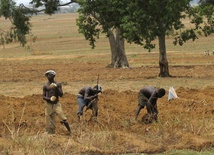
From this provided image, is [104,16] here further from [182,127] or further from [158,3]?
→ [182,127]

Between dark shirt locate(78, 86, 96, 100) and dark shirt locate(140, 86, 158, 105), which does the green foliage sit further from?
dark shirt locate(140, 86, 158, 105)

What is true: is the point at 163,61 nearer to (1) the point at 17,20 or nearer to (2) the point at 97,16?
(2) the point at 97,16

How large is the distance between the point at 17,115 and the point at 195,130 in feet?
16.2

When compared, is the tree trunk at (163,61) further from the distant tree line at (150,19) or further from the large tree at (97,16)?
the large tree at (97,16)

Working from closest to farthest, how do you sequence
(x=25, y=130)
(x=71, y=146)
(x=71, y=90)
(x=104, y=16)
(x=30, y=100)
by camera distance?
1. (x=71, y=146)
2. (x=25, y=130)
3. (x=30, y=100)
4. (x=71, y=90)
5. (x=104, y=16)

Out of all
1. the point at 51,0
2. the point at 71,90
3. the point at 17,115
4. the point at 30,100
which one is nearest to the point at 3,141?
the point at 17,115

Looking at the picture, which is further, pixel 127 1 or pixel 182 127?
pixel 127 1

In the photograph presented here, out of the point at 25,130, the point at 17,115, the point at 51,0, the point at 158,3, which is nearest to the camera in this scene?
the point at 25,130

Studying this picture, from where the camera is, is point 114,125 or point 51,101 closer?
point 51,101

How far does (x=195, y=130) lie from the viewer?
39.5 feet

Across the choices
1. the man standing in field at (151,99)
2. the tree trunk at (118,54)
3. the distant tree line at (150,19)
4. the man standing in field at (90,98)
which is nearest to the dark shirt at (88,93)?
the man standing in field at (90,98)

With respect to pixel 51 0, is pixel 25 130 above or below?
below

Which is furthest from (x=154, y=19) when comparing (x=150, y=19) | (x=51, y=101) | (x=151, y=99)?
(x=51, y=101)

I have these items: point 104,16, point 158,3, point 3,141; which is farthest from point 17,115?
point 104,16
